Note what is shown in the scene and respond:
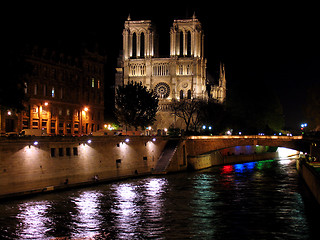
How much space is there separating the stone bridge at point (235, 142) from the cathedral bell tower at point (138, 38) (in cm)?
6269

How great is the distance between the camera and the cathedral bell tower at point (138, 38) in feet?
482

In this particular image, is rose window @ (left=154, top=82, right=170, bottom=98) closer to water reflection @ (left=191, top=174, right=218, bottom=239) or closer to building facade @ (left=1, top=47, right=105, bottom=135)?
building facade @ (left=1, top=47, right=105, bottom=135)

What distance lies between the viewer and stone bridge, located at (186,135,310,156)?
3371 inches

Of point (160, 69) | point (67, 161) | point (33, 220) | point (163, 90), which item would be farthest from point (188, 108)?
point (33, 220)

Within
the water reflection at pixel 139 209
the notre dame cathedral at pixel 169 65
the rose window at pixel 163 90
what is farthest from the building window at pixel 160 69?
the water reflection at pixel 139 209

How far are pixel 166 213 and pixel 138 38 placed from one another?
11180cm

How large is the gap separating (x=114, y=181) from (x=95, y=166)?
333 cm

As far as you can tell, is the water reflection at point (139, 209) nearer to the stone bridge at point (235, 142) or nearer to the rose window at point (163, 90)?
the stone bridge at point (235, 142)

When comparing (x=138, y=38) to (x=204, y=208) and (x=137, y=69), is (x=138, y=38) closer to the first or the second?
(x=137, y=69)

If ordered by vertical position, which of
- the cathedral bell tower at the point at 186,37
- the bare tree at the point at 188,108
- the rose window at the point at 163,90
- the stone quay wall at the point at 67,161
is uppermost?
the cathedral bell tower at the point at 186,37

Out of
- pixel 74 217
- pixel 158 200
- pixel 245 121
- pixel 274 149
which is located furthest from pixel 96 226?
pixel 245 121

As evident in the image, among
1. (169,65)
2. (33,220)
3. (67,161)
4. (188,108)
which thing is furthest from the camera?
(169,65)

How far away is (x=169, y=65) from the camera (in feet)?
477

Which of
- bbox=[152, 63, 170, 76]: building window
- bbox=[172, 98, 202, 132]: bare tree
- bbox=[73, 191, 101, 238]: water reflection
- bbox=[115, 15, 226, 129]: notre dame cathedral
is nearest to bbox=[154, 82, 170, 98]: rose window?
bbox=[115, 15, 226, 129]: notre dame cathedral
